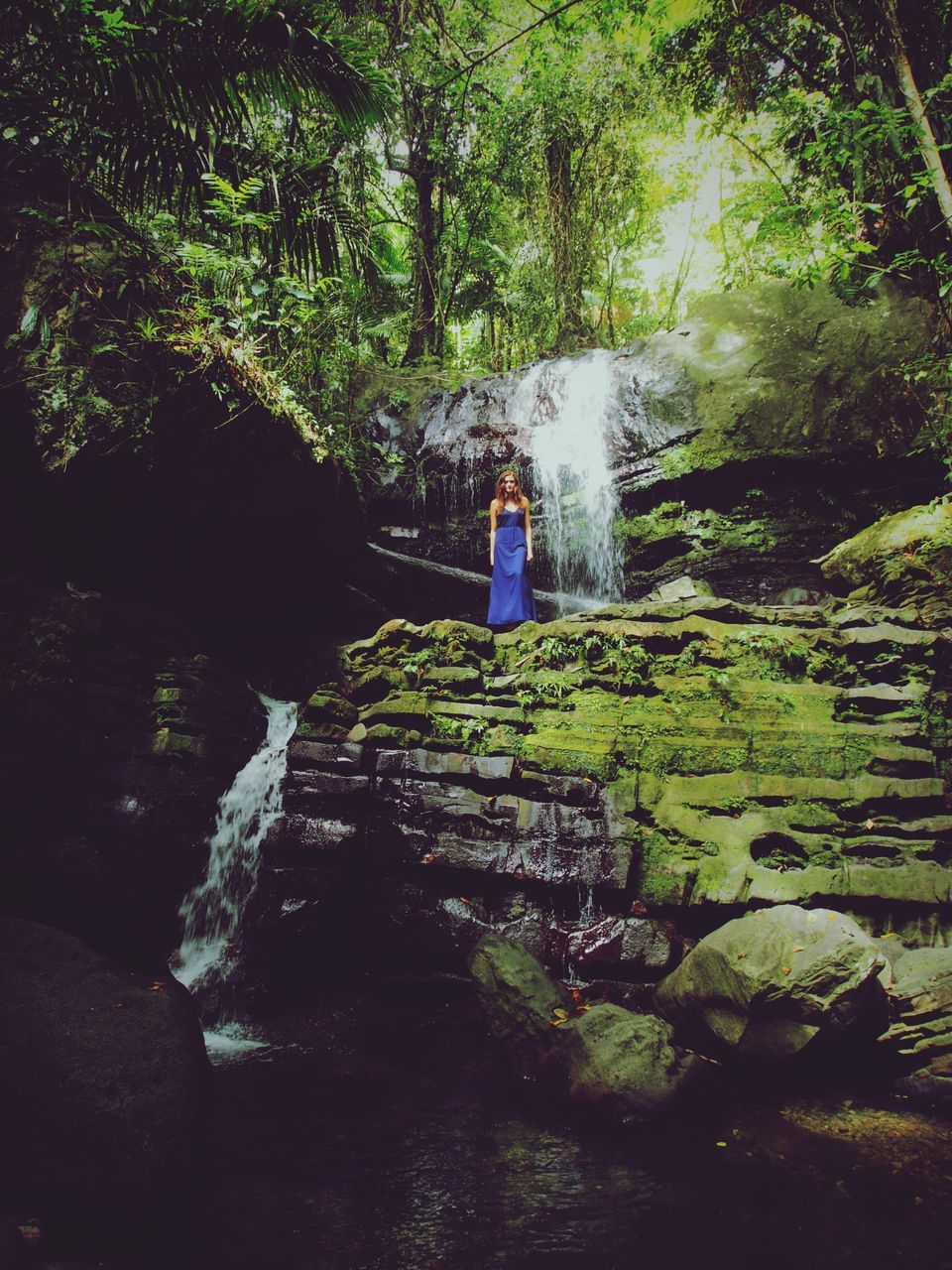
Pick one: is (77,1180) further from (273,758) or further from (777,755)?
(777,755)

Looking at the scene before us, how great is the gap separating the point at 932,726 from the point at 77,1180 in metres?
5.88

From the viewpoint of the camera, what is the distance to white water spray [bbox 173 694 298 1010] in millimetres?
5234

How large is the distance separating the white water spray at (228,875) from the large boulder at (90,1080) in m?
2.08

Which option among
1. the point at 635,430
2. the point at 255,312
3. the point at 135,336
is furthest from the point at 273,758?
the point at 635,430

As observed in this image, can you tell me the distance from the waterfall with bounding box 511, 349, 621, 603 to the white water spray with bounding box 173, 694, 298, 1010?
221 inches

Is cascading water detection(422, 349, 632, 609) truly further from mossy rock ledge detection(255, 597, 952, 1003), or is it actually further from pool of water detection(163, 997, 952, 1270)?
pool of water detection(163, 997, 952, 1270)

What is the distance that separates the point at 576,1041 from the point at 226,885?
368cm

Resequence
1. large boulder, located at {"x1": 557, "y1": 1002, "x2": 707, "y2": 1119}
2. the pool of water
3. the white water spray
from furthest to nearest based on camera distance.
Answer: the white water spray
large boulder, located at {"x1": 557, "y1": 1002, "x2": 707, "y2": 1119}
the pool of water

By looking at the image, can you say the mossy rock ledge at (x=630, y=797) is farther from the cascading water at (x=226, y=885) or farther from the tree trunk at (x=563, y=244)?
the tree trunk at (x=563, y=244)

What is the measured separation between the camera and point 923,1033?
3.26m

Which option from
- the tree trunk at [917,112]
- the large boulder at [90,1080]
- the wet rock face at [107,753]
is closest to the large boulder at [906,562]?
the tree trunk at [917,112]

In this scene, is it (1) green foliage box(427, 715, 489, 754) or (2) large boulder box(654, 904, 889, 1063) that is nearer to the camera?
(2) large boulder box(654, 904, 889, 1063)

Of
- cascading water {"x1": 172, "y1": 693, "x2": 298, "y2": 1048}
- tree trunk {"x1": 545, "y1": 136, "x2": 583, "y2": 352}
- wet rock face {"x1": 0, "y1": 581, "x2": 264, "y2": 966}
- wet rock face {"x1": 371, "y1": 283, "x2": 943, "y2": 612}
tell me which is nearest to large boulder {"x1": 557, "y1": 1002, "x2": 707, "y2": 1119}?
cascading water {"x1": 172, "y1": 693, "x2": 298, "y2": 1048}

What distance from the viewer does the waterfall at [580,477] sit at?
9.97 m
